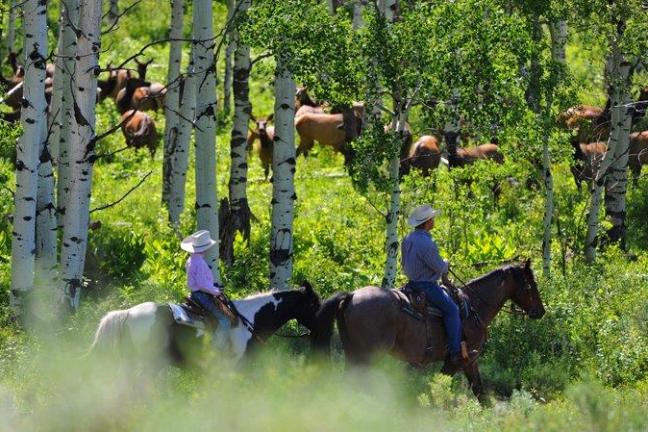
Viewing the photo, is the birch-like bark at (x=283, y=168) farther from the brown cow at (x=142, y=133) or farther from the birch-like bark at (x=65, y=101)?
the brown cow at (x=142, y=133)

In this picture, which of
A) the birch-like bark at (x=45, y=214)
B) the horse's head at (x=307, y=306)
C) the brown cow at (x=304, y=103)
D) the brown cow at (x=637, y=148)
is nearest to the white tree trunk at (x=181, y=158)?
the birch-like bark at (x=45, y=214)

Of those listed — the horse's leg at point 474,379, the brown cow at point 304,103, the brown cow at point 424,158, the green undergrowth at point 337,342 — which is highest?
the brown cow at point 304,103

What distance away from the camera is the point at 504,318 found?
17.5 meters

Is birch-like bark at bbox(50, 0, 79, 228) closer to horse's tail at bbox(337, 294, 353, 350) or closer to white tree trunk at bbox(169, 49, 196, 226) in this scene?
white tree trunk at bbox(169, 49, 196, 226)

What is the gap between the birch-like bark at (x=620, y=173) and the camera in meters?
20.9

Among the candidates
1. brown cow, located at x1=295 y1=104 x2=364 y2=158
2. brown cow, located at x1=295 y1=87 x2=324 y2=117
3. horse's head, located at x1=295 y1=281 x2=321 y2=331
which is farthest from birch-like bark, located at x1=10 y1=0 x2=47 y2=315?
brown cow, located at x1=295 y1=87 x2=324 y2=117

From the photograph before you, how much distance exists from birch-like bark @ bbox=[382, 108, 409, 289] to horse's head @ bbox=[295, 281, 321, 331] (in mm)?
2969

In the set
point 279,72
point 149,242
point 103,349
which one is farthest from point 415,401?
point 149,242

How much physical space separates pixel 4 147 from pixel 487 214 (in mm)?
9730

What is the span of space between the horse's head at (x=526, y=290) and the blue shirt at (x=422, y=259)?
154 cm

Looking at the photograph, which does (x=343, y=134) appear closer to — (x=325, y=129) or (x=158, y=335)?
(x=325, y=129)

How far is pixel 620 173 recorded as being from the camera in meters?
22.0

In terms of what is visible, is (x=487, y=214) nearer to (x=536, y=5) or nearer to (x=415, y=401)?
(x=536, y=5)

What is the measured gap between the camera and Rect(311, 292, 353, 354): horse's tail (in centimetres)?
1389
